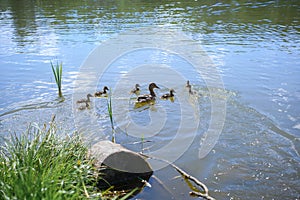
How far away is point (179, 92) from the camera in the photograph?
10.2m

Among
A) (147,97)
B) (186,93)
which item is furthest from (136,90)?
(186,93)

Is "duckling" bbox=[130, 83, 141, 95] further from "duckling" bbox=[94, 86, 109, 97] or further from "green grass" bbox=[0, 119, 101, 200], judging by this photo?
"green grass" bbox=[0, 119, 101, 200]

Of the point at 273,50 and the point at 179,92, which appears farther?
the point at 273,50

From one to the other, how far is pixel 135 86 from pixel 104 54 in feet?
15.3

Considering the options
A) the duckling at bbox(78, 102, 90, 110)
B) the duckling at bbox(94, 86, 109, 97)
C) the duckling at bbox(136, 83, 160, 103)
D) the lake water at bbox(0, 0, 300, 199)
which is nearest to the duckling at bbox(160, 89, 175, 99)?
the lake water at bbox(0, 0, 300, 199)

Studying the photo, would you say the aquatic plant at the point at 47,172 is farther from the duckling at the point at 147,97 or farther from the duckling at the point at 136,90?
the duckling at the point at 136,90

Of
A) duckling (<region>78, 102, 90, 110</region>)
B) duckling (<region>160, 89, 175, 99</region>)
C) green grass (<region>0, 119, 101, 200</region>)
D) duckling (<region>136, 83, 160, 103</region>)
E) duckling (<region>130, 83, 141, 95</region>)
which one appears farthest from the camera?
duckling (<region>130, 83, 141, 95</region>)

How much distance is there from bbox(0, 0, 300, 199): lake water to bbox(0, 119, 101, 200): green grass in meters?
1.27

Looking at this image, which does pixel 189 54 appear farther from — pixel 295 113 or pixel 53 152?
pixel 53 152

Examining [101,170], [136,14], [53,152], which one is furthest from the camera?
[136,14]

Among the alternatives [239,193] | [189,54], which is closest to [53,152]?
[239,193]

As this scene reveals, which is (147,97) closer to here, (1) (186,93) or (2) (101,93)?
(1) (186,93)

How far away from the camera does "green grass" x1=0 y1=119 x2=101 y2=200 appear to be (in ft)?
11.5

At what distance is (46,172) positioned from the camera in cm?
409
